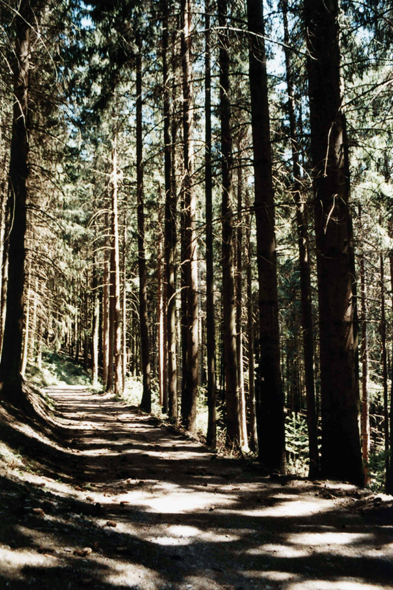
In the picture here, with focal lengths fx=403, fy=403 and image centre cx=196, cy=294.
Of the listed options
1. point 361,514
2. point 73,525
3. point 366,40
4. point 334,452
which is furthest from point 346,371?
point 366,40

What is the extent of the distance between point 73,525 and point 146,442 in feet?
19.0

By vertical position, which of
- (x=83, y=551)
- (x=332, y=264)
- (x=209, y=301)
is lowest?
(x=83, y=551)

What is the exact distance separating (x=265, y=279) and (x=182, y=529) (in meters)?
4.12

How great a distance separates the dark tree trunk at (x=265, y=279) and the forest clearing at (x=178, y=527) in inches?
26.1

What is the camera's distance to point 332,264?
606 cm

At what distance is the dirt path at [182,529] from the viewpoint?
3203mm

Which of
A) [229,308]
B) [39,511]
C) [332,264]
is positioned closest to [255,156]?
[332,264]

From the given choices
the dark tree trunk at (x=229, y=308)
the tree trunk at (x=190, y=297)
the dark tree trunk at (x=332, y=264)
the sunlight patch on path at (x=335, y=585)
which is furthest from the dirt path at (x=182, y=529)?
the tree trunk at (x=190, y=297)

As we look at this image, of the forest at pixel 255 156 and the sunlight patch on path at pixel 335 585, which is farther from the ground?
the forest at pixel 255 156

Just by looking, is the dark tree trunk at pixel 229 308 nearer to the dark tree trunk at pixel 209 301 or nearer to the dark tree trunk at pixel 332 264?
the dark tree trunk at pixel 209 301

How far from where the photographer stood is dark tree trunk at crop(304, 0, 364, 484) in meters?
5.77

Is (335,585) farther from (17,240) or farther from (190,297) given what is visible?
(190,297)

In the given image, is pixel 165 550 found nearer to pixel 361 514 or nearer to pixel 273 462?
pixel 361 514

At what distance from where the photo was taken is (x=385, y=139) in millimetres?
11883
